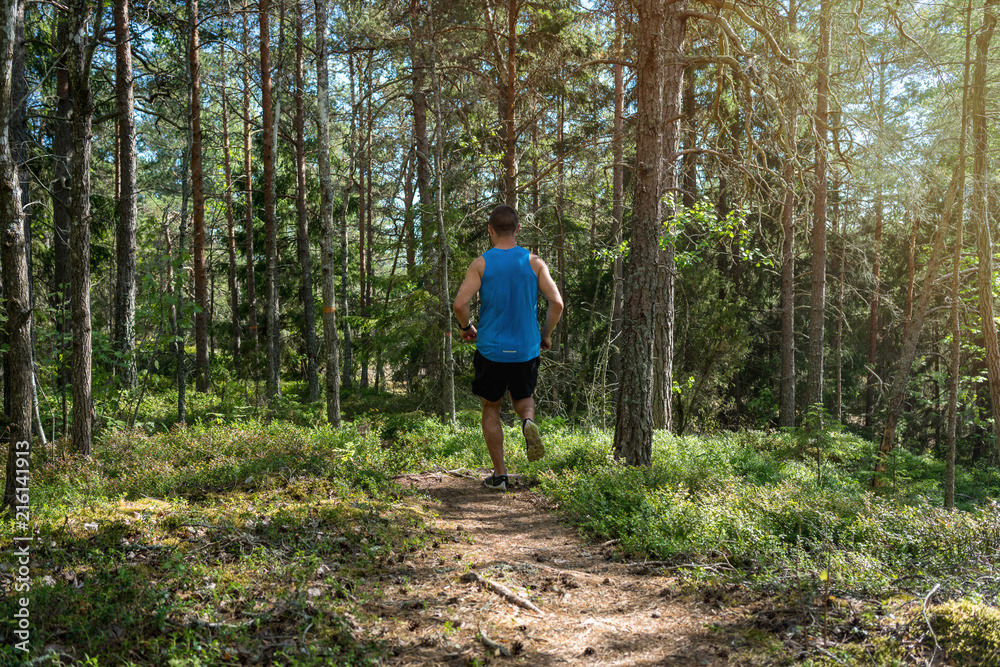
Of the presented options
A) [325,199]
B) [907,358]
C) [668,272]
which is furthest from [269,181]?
[907,358]

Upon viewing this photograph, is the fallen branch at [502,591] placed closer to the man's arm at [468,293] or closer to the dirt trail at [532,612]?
the dirt trail at [532,612]

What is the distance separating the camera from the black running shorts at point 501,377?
5680mm

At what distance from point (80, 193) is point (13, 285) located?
1.93 meters

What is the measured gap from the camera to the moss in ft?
8.22

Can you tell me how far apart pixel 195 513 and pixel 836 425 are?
10.6 meters

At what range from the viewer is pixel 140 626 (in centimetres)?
287

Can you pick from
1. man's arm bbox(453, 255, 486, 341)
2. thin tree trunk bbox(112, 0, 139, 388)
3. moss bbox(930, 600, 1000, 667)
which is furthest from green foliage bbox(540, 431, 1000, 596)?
thin tree trunk bbox(112, 0, 139, 388)

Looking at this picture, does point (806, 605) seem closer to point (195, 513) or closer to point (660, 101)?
point (195, 513)

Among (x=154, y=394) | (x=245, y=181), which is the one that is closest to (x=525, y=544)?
(x=154, y=394)

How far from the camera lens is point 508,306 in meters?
5.59

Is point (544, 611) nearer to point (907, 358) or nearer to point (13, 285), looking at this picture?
point (13, 285)

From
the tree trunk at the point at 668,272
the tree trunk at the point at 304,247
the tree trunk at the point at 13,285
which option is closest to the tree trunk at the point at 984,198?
the tree trunk at the point at 668,272

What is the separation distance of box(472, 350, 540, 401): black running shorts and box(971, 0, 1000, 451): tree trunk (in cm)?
971

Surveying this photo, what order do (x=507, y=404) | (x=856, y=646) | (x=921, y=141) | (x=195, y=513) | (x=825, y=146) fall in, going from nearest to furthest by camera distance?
(x=856, y=646) → (x=195, y=513) → (x=825, y=146) → (x=921, y=141) → (x=507, y=404)
